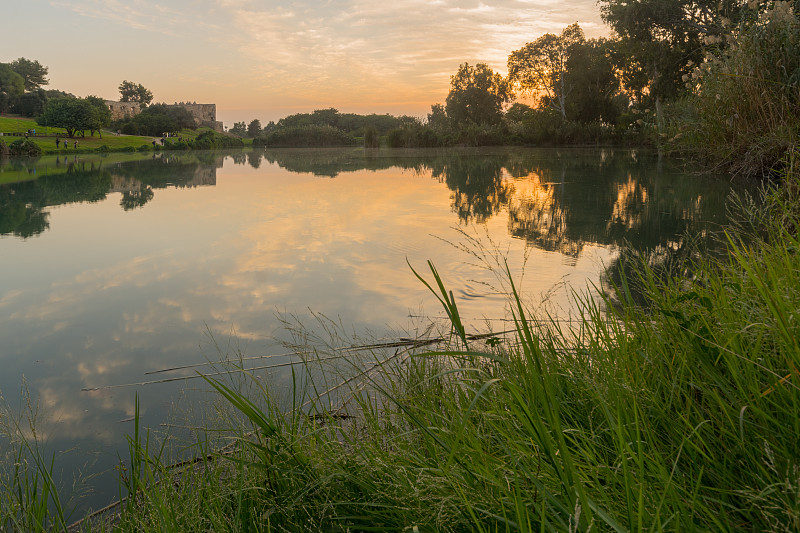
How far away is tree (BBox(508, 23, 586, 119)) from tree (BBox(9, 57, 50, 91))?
6987cm

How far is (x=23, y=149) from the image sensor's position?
99.5 ft

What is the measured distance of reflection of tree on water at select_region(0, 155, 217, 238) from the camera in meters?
9.05

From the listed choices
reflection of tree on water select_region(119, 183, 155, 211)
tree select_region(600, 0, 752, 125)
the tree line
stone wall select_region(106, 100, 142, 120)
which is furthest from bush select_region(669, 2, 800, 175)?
stone wall select_region(106, 100, 142, 120)

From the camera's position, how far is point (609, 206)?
8.98m

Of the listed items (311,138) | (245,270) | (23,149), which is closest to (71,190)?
(245,270)

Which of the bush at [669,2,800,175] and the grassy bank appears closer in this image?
the grassy bank

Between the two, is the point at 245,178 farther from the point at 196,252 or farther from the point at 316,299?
the point at 316,299

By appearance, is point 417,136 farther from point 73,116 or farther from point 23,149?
point 73,116

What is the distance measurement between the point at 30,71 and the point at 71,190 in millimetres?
81905

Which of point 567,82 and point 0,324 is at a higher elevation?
point 567,82

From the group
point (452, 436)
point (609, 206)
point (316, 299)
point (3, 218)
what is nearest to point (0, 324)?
point (316, 299)

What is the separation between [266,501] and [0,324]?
11.3 ft

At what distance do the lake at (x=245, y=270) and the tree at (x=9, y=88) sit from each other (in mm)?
61386

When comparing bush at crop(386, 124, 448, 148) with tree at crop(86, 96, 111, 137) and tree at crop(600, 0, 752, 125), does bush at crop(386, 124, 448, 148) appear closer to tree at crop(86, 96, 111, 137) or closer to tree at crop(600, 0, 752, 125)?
tree at crop(600, 0, 752, 125)
